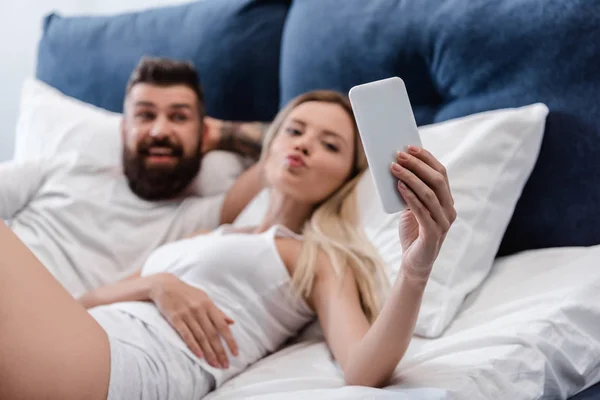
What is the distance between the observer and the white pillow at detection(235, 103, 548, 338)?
3.34ft

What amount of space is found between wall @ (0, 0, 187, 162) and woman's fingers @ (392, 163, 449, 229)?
185 centimetres

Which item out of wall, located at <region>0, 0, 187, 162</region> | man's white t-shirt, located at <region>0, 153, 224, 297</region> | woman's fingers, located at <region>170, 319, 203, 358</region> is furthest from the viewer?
wall, located at <region>0, 0, 187, 162</region>

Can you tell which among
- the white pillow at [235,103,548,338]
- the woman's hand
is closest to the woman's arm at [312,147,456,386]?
the woman's hand

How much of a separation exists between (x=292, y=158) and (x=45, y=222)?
1.95 feet

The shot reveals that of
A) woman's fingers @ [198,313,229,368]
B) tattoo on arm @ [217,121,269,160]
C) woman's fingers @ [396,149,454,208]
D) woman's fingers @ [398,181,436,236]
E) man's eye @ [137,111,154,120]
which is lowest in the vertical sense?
woman's fingers @ [198,313,229,368]

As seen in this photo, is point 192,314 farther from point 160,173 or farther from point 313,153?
point 160,173

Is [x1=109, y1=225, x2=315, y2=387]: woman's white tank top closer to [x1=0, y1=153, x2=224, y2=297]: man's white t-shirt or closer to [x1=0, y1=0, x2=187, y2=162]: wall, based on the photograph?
[x1=0, y1=153, x2=224, y2=297]: man's white t-shirt

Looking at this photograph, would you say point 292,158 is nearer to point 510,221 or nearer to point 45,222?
point 510,221

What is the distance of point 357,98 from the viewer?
73 cm

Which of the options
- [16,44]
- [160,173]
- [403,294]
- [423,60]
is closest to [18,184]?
[160,173]

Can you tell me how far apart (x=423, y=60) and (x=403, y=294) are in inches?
23.0

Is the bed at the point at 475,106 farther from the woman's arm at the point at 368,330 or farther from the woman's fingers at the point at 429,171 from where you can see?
the woman's fingers at the point at 429,171

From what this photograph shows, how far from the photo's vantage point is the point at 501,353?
2.60 ft

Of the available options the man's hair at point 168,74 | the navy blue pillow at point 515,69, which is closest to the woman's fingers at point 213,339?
the navy blue pillow at point 515,69
